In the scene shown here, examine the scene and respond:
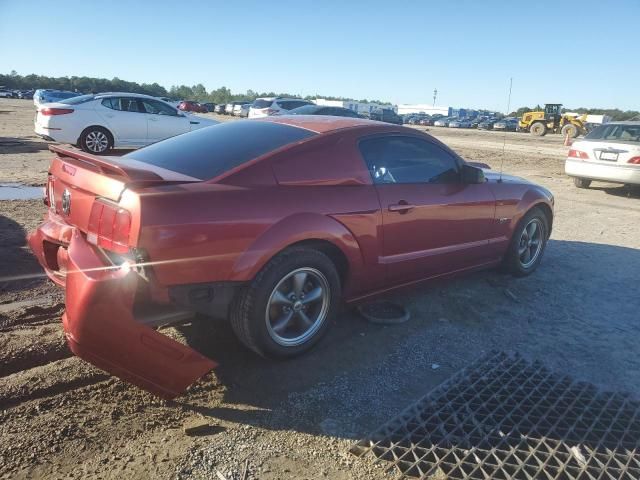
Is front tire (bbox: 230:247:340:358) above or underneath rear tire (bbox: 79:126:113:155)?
underneath

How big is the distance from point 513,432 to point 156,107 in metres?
12.6

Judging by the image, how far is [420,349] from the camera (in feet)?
11.9

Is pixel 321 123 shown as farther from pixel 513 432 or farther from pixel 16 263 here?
pixel 16 263

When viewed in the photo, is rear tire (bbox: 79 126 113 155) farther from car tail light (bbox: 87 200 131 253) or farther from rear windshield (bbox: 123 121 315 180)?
car tail light (bbox: 87 200 131 253)

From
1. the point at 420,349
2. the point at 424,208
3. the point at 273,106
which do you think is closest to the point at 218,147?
the point at 424,208

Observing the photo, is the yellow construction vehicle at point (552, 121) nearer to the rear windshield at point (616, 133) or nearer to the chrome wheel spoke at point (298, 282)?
the rear windshield at point (616, 133)

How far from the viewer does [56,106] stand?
12.2 meters

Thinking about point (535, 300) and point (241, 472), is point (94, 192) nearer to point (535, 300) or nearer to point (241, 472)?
point (241, 472)

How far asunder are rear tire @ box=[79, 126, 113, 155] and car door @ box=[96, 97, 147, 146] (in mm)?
180

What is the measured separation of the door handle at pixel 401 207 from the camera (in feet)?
12.3

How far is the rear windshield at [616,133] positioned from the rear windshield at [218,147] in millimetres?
9461

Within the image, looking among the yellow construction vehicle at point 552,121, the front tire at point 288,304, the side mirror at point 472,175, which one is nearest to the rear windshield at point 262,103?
the side mirror at point 472,175

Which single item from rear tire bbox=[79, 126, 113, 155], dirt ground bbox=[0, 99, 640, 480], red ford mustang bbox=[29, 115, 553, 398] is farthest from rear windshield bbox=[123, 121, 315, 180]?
rear tire bbox=[79, 126, 113, 155]

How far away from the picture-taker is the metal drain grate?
248 cm
